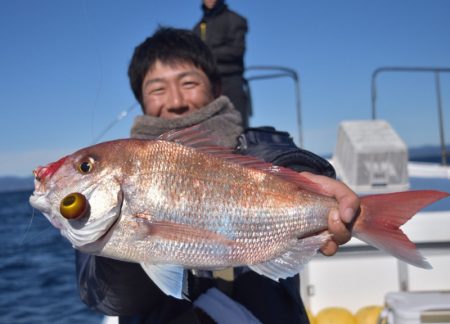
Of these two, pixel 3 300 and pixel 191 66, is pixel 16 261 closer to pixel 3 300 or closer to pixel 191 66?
pixel 3 300

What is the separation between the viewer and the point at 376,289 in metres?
4.40

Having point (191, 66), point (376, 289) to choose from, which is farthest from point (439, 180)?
point (191, 66)

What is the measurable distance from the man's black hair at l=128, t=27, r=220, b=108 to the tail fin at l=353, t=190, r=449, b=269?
1.36 m

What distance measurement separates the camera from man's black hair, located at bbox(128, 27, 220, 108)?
275 centimetres

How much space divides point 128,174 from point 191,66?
1.25 m

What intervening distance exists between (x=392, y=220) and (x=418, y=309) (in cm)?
174

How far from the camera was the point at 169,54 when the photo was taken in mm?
2748

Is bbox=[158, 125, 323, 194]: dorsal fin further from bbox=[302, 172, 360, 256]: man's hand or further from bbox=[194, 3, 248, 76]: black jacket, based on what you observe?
bbox=[194, 3, 248, 76]: black jacket

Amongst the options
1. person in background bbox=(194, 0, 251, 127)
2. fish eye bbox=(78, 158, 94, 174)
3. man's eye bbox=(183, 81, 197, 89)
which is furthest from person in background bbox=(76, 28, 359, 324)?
person in background bbox=(194, 0, 251, 127)

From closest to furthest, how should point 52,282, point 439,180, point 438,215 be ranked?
point 438,215
point 439,180
point 52,282

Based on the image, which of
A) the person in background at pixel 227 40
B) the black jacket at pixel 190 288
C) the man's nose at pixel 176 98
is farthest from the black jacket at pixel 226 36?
the black jacket at pixel 190 288

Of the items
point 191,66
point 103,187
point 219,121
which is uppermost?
point 191,66

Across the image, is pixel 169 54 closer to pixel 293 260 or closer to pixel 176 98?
pixel 176 98

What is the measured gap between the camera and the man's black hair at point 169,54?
2.75 metres
